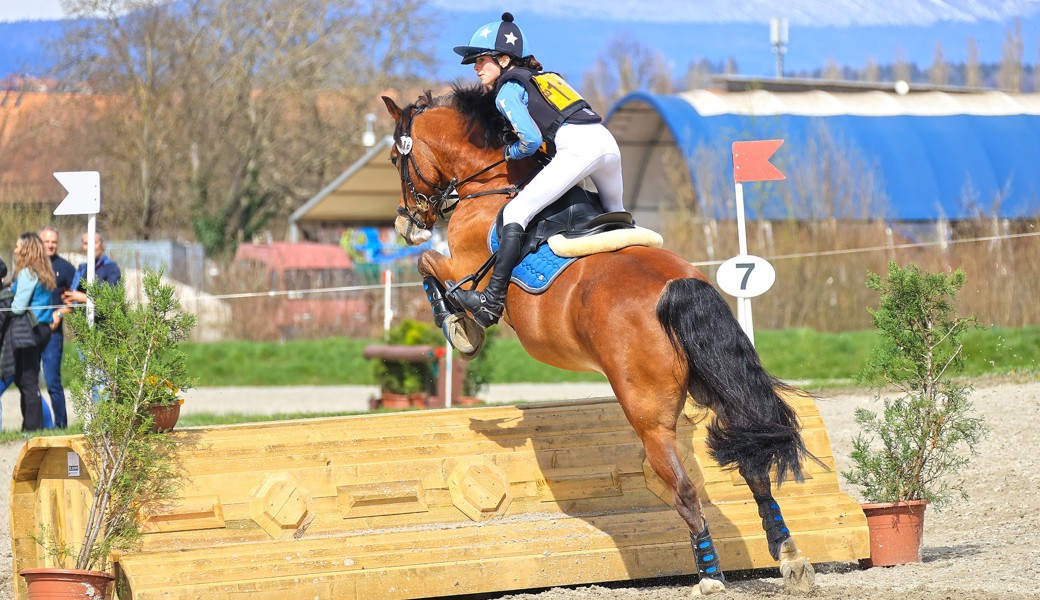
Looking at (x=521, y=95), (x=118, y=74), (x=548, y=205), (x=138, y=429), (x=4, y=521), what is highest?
(x=118, y=74)

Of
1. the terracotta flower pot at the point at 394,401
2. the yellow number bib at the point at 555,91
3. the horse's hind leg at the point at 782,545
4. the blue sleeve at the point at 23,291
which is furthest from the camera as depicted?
the terracotta flower pot at the point at 394,401

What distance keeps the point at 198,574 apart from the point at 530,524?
138 cm

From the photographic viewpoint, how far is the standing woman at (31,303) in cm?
934

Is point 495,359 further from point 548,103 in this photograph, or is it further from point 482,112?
point 548,103

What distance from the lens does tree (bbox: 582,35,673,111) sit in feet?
159

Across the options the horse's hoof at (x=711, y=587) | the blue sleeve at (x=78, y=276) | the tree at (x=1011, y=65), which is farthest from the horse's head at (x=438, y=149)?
the tree at (x=1011, y=65)

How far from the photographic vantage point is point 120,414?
172 inches

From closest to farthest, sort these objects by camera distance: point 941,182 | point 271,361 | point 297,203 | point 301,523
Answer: point 301,523, point 271,361, point 941,182, point 297,203

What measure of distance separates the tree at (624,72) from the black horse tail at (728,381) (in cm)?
4360

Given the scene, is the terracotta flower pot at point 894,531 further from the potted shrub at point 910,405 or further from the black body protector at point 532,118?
the black body protector at point 532,118

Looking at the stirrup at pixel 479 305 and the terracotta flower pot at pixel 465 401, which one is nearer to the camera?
the stirrup at pixel 479 305

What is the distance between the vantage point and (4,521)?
7.12m

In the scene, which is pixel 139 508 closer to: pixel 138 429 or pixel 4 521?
pixel 138 429

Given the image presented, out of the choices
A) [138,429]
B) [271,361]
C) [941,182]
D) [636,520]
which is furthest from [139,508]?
[941,182]
